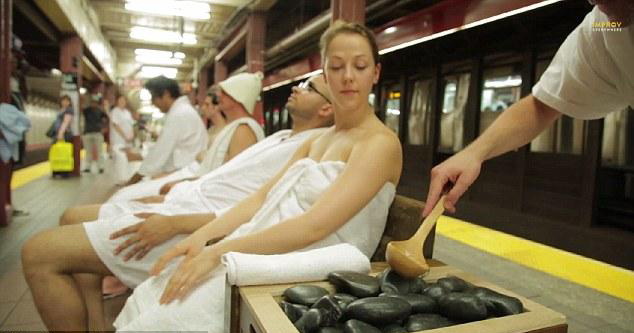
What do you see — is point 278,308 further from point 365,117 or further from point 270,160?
point 270,160

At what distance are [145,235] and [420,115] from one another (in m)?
5.53

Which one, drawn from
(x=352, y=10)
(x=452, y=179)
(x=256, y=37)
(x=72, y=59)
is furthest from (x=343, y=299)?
(x=72, y=59)

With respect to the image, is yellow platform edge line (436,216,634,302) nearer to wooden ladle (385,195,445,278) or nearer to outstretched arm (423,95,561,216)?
outstretched arm (423,95,561,216)

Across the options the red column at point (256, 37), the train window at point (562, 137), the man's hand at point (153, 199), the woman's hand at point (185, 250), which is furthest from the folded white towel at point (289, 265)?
the red column at point (256, 37)

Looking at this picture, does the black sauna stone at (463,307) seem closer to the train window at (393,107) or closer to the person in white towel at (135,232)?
the person in white towel at (135,232)

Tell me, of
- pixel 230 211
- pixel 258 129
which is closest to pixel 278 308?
pixel 230 211

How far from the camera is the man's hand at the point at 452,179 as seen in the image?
3.58 feet

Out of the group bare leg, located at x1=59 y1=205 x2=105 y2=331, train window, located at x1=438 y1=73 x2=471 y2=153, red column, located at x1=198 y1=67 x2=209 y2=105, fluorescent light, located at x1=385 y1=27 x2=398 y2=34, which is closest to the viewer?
bare leg, located at x1=59 y1=205 x2=105 y2=331

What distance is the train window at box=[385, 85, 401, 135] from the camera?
716cm

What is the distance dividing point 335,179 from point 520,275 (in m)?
2.04

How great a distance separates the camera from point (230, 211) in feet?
5.76

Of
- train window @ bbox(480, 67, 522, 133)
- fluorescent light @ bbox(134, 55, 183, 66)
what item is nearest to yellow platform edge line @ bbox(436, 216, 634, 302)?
train window @ bbox(480, 67, 522, 133)

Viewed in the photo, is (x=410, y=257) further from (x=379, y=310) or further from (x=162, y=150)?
(x=162, y=150)

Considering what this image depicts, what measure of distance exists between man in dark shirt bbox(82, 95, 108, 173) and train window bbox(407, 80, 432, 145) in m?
6.08
